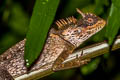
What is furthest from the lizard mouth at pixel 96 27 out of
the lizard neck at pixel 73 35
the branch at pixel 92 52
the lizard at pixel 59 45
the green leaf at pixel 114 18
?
the green leaf at pixel 114 18

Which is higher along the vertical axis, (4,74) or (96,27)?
(96,27)

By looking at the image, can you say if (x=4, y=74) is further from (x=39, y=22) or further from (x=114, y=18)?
(x=114, y=18)

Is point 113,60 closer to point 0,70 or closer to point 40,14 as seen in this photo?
point 0,70

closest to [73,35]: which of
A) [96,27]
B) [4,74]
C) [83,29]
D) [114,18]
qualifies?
[83,29]

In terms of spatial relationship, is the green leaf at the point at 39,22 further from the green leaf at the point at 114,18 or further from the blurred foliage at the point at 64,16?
the blurred foliage at the point at 64,16

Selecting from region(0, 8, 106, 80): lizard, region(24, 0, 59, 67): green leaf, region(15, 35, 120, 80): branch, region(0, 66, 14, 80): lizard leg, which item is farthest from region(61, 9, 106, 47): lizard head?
region(24, 0, 59, 67): green leaf

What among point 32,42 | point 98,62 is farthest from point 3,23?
point 32,42

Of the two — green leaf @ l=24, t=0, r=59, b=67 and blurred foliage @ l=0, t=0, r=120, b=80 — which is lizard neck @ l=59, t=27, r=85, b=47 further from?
green leaf @ l=24, t=0, r=59, b=67

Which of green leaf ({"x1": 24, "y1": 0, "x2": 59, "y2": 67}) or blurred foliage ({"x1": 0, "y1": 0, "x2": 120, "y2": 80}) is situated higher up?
green leaf ({"x1": 24, "y1": 0, "x2": 59, "y2": 67})
